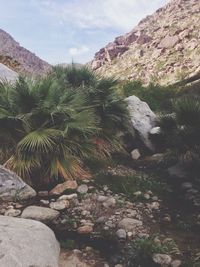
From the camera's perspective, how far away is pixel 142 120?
12531mm

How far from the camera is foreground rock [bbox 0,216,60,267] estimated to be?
464cm

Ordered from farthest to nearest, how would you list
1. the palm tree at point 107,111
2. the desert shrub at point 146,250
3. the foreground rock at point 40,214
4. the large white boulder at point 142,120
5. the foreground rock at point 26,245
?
the large white boulder at point 142,120
the palm tree at point 107,111
the foreground rock at point 40,214
the desert shrub at point 146,250
the foreground rock at point 26,245

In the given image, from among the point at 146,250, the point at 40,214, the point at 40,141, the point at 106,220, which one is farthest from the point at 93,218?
the point at 40,141

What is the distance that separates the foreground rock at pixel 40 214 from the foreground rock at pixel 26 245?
2.88 ft

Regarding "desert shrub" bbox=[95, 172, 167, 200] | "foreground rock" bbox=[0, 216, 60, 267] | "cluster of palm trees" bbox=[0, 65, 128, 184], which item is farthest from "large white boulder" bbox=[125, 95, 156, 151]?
"foreground rock" bbox=[0, 216, 60, 267]

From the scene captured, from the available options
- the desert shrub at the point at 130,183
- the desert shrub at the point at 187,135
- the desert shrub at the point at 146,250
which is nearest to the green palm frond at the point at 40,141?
the desert shrub at the point at 130,183

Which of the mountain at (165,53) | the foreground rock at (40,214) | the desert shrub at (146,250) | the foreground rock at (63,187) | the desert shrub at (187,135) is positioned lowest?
the desert shrub at (146,250)

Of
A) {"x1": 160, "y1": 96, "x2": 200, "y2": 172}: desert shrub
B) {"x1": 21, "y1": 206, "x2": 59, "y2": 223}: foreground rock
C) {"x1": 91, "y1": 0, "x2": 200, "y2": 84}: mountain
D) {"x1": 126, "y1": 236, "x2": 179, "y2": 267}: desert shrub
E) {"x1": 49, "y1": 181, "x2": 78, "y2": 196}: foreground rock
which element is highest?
{"x1": 91, "y1": 0, "x2": 200, "y2": 84}: mountain

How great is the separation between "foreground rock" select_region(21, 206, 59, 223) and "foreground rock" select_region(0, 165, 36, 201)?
573 millimetres

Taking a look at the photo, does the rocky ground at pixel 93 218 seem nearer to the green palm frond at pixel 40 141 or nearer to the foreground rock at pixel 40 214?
the foreground rock at pixel 40 214

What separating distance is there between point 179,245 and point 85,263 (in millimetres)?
1488

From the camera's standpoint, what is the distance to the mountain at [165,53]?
3430 inches

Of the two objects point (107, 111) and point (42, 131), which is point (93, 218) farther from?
point (107, 111)

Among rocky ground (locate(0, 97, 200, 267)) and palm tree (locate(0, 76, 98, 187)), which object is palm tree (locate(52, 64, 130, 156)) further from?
palm tree (locate(0, 76, 98, 187))
